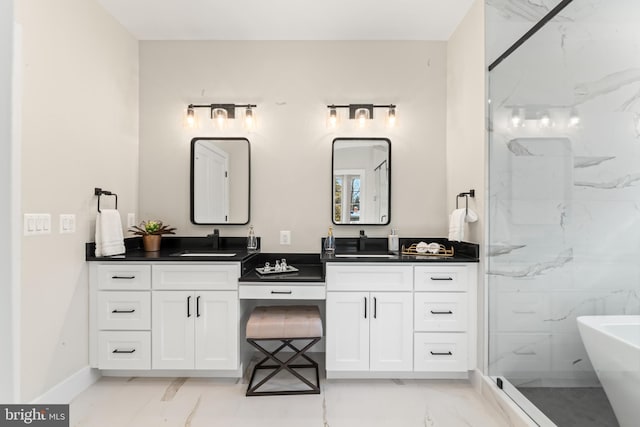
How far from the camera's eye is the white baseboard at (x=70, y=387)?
198cm

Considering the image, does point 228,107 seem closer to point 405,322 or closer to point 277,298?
point 277,298

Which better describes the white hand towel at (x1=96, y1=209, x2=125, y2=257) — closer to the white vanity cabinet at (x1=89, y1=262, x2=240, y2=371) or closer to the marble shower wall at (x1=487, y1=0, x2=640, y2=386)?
the white vanity cabinet at (x1=89, y1=262, x2=240, y2=371)

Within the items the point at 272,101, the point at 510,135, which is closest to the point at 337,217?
the point at 272,101

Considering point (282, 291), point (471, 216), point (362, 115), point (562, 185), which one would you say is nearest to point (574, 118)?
point (562, 185)

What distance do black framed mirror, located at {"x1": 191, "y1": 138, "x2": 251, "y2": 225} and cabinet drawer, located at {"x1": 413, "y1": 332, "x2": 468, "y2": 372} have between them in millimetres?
1662

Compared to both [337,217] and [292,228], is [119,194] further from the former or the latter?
[337,217]

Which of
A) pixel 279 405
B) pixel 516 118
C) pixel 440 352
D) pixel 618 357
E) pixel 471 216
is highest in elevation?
pixel 516 118

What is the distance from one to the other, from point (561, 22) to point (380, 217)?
1712 mm

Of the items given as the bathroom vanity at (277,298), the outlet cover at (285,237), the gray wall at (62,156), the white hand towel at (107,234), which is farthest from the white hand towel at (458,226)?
the gray wall at (62,156)

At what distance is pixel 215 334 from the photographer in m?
2.35

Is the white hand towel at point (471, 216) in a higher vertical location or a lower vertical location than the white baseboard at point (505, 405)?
higher

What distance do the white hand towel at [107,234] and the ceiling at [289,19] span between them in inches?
59.3

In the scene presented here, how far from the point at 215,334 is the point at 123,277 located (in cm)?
74

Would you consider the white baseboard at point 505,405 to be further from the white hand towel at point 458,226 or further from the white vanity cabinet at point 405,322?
the white hand towel at point 458,226
